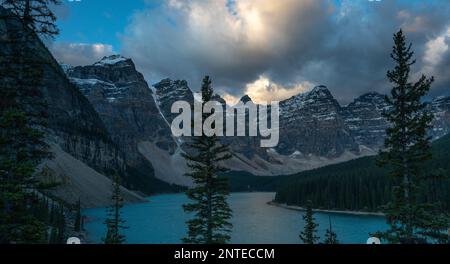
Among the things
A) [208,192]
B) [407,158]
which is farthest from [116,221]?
[407,158]

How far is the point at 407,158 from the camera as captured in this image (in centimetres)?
2639

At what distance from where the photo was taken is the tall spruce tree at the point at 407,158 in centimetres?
2562

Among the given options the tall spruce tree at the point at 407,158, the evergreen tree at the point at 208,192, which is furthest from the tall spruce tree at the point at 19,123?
the tall spruce tree at the point at 407,158

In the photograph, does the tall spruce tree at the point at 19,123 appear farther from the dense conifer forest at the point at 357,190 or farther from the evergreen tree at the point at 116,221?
the dense conifer forest at the point at 357,190

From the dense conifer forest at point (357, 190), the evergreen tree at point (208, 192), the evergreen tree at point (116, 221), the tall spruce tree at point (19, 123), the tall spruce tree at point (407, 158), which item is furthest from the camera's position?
the dense conifer forest at point (357, 190)

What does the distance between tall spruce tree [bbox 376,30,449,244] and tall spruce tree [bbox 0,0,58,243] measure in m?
20.9

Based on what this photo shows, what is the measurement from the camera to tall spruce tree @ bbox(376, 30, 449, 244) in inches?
1009

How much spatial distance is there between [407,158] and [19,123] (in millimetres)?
23420

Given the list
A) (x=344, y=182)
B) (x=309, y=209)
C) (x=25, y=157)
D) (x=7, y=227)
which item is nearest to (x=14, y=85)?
(x=25, y=157)

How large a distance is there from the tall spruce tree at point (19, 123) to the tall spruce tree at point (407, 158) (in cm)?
2092

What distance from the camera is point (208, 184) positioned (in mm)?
33188

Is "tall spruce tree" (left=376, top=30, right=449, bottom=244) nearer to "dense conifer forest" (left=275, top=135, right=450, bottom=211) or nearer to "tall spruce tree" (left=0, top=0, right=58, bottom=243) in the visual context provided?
"tall spruce tree" (left=0, top=0, right=58, bottom=243)
